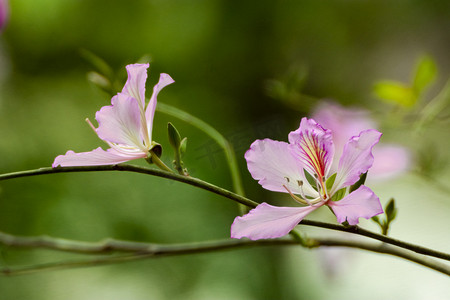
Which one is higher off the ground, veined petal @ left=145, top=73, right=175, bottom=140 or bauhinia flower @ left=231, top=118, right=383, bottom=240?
veined petal @ left=145, top=73, right=175, bottom=140

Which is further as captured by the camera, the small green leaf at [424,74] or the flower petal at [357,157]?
the small green leaf at [424,74]

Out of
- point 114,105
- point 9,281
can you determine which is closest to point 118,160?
point 114,105

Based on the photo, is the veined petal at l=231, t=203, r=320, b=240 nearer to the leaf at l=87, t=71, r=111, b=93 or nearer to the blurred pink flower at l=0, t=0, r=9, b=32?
the leaf at l=87, t=71, r=111, b=93

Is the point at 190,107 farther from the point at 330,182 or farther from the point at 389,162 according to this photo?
the point at 330,182

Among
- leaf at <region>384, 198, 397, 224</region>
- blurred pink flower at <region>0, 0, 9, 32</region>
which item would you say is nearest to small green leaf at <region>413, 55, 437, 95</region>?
Answer: leaf at <region>384, 198, 397, 224</region>

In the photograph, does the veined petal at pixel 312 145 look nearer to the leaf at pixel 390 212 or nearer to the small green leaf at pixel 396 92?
the leaf at pixel 390 212

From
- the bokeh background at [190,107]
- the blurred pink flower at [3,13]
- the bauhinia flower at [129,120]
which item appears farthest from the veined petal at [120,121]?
the bokeh background at [190,107]
